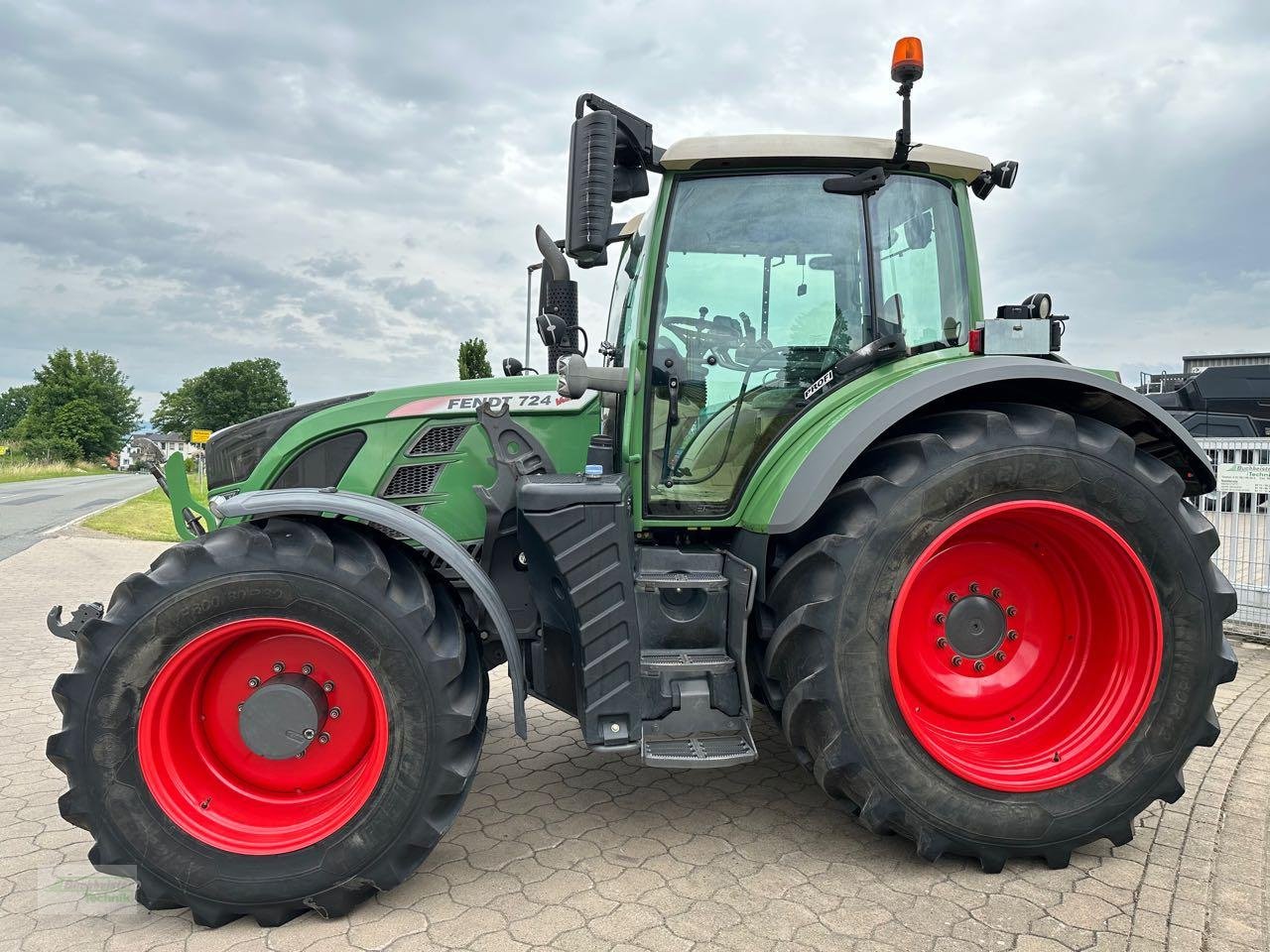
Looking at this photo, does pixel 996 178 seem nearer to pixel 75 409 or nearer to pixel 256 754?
pixel 256 754

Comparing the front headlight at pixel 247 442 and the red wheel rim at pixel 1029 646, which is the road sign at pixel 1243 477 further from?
the front headlight at pixel 247 442

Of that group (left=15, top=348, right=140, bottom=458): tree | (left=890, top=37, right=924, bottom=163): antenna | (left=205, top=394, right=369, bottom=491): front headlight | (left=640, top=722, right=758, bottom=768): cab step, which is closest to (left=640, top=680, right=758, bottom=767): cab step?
(left=640, top=722, right=758, bottom=768): cab step

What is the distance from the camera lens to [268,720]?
269 cm

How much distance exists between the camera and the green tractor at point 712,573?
8.55 feet

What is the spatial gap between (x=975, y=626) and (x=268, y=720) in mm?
2407

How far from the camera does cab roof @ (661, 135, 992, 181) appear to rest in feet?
10.0

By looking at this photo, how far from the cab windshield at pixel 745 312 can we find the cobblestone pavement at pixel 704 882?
122cm

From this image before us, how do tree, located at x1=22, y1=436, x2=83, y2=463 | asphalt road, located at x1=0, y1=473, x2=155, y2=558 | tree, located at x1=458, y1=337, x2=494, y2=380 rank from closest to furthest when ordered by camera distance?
asphalt road, located at x1=0, y1=473, x2=155, y2=558
tree, located at x1=458, y1=337, x2=494, y2=380
tree, located at x1=22, y1=436, x2=83, y2=463

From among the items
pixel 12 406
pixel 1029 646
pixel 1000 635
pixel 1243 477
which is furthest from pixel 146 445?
pixel 12 406

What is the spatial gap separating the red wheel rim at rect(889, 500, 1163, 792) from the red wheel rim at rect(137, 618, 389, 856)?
1.79 m

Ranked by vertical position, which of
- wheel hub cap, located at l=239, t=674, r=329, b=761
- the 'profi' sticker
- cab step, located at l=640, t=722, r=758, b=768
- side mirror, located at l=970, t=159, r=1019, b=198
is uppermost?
side mirror, located at l=970, t=159, r=1019, b=198

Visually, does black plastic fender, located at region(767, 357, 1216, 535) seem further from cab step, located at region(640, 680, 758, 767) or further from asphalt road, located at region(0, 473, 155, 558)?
asphalt road, located at region(0, 473, 155, 558)

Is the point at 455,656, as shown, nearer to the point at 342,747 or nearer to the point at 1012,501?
the point at 342,747

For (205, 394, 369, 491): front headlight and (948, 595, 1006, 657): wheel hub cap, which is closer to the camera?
(948, 595, 1006, 657): wheel hub cap
